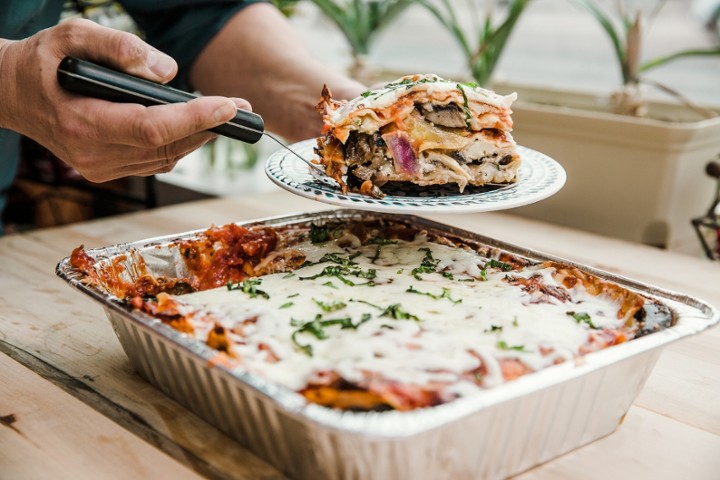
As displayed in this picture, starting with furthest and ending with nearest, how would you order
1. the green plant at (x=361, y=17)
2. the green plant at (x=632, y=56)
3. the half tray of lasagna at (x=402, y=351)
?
the green plant at (x=361, y=17) < the green plant at (x=632, y=56) < the half tray of lasagna at (x=402, y=351)

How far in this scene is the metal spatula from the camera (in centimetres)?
108

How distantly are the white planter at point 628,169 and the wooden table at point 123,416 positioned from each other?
0.43 meters

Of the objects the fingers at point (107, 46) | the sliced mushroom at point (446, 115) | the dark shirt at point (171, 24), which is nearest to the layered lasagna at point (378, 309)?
the sliced mushroom at point (446, 115)

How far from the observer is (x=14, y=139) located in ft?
6.37

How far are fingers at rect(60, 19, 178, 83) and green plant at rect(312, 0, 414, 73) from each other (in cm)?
176

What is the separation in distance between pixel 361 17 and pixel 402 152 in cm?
159

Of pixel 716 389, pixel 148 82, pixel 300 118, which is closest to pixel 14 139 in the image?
pixel 300 118

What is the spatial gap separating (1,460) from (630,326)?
0.87 meters

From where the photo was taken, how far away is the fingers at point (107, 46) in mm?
1080

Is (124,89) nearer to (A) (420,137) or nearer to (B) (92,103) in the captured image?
(B) (92,103)

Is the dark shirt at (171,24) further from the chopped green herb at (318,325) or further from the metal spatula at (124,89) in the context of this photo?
the chopped green herb at (318,325)

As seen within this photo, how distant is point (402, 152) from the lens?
139 cm

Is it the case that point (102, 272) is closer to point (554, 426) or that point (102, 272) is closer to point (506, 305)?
point (506, 305)

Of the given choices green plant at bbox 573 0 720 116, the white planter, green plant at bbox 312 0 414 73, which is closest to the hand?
the white planter
